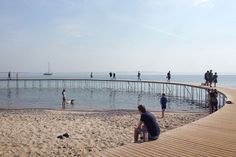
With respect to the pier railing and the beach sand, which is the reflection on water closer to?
the pier railing

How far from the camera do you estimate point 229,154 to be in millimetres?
6070

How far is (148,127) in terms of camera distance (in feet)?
24.4

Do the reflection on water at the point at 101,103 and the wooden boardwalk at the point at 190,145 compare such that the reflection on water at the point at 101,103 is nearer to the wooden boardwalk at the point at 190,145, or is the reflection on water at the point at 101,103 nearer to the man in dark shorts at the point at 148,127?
the wooden boardwalk at the point at 190,145

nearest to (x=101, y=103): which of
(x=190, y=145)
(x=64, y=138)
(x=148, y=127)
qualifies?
(x=64, y=138)

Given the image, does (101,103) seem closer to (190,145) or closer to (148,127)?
(148,127)

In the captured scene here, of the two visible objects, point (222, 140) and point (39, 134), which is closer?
point (222, 140)

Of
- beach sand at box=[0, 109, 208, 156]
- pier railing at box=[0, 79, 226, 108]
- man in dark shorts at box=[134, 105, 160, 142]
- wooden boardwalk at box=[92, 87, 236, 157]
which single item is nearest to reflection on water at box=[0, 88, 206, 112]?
pier railing at box=[0, 79, 226, 108]

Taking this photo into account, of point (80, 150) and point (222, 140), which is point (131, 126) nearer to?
point (80, 150)

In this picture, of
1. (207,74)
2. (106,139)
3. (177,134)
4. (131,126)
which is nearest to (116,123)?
(131,126)

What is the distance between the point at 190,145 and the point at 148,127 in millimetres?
1099

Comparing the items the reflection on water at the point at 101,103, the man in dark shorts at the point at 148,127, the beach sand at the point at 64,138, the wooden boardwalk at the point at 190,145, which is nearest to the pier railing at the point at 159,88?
the reflection on water at the point at 101,103

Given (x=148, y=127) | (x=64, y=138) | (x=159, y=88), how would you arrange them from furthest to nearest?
1. (x=159, y=88)
2. (x=64, y=138)
3. (x=148, y=127)

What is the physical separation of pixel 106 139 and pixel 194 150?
5.39 metres

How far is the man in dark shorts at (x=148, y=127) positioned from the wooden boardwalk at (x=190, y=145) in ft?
0.62
